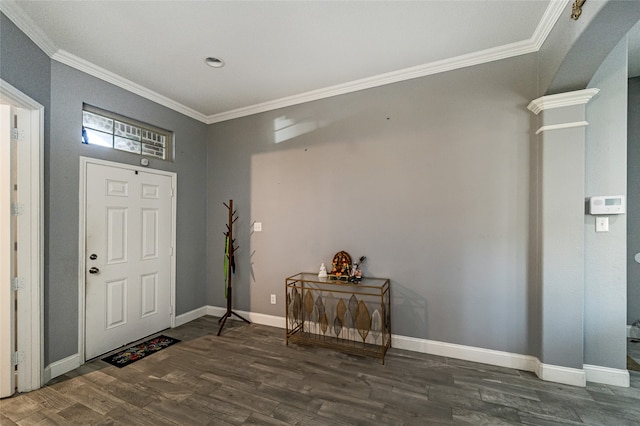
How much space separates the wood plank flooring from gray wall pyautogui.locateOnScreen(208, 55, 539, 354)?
16.7 inches

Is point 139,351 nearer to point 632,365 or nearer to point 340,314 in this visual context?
point 340,314

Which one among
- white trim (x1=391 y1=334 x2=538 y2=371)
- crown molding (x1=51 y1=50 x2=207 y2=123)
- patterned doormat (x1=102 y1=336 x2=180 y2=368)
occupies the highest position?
crown molding (x1=51 y1=50 x2=207 y2=123)

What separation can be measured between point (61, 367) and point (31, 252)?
111 centimetres

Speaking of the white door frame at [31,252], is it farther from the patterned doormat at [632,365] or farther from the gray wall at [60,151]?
the patterned doormat at [632,365]

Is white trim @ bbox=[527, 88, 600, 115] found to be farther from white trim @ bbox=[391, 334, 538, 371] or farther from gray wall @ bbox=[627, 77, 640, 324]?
white trim @ bbox=[391, 334, 538, 371]

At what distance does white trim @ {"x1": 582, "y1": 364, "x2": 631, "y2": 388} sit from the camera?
2177mm

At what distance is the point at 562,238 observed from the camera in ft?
7.37

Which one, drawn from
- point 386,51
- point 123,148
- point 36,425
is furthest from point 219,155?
point 36,425

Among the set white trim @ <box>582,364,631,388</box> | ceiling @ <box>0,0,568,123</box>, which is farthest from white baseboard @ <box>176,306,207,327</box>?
white trim @ <box>582,364,631,388</box>

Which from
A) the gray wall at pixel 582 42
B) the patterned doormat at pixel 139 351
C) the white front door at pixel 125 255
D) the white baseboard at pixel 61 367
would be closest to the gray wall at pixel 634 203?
the gray wall at pixel 582 42

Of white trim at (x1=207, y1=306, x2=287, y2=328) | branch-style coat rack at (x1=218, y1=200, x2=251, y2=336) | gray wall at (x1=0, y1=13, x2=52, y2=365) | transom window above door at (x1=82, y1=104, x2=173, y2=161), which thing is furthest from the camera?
branch-style coat rack at (x1=218, y1=200, x2=251, y2=336)

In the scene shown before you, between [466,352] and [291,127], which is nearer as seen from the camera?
[466,352]

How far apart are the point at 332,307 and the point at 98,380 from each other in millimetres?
2295

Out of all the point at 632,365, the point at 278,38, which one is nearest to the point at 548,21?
the point at 278,38
